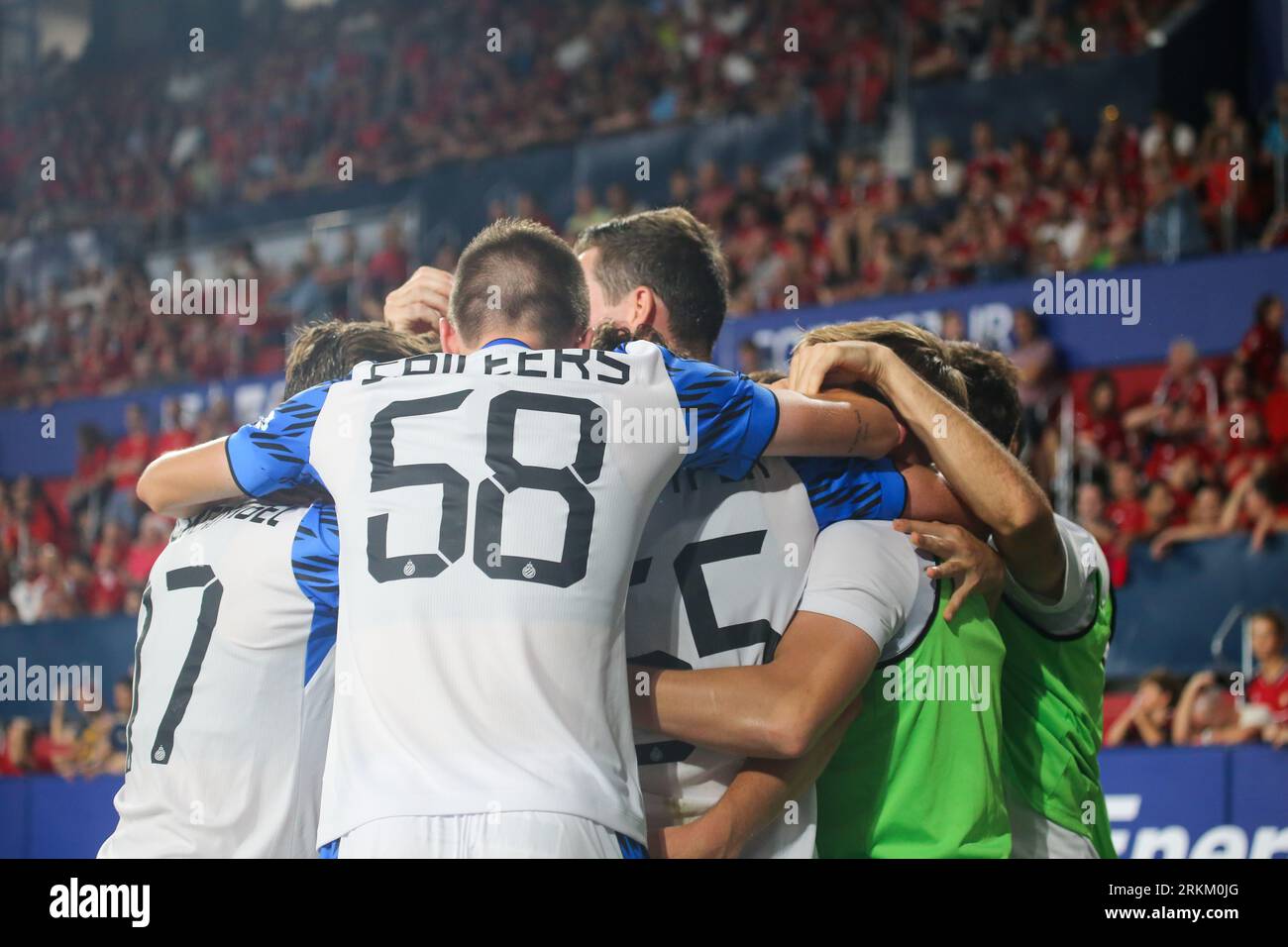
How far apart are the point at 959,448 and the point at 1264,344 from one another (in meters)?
5.59

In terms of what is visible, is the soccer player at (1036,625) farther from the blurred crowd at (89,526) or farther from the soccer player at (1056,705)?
the blurred crowd at (89,526)

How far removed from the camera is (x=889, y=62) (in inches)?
445

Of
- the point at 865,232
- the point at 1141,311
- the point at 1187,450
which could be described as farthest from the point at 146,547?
the point at 1187,450

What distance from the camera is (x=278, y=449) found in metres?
2.80

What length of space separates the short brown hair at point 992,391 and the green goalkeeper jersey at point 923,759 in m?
0.74

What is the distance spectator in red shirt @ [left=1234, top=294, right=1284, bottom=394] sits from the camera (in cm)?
770

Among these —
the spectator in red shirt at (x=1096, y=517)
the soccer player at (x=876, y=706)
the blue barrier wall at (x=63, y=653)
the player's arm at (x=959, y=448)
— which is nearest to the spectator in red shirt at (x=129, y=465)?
the blue barrier wall at (x=63, y=653)

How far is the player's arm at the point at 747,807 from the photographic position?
2699 mm

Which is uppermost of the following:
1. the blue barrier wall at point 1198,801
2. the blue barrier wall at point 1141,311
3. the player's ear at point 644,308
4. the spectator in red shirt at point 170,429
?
the blue barrier wall at point 1141,311

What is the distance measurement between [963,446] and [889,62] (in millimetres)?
9061

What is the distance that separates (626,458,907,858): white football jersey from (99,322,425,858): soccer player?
714 millimetres
